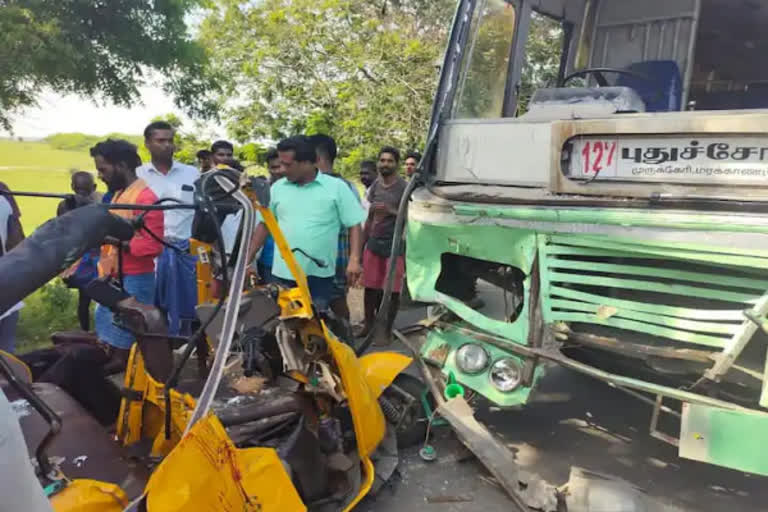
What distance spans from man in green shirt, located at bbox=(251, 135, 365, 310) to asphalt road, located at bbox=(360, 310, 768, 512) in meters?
1.37

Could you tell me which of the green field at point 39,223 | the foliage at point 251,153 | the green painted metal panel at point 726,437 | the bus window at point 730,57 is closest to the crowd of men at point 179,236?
the green field at point 39,223

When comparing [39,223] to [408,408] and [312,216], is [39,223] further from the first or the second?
[408,408]

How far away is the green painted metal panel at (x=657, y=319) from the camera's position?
255cm

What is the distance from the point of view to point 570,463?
338cm

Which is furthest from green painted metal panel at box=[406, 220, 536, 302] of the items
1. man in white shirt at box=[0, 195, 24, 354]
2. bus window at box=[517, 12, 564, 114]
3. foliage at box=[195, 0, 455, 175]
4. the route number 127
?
foliage at box=[195, 0, 455, 175]

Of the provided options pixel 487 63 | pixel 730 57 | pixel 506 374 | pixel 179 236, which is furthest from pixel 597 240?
pixel 730 57

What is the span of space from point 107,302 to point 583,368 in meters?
2.26

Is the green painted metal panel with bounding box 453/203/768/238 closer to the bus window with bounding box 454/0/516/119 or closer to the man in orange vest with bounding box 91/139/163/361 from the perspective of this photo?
the bus window with bounding box 454/0/516/119

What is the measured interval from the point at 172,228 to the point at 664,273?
137 inches

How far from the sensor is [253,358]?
2631 millimetres

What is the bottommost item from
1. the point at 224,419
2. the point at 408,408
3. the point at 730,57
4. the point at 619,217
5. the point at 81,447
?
the point at 408,408

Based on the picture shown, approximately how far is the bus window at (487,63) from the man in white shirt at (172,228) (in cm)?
218

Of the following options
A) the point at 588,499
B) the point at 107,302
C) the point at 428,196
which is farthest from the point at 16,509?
the point at 428,196

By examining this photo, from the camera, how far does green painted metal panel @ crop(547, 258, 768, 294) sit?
8.23 feet
